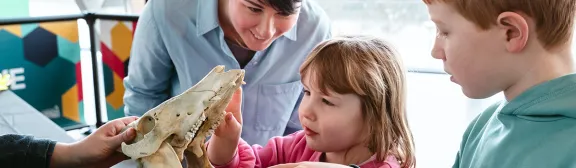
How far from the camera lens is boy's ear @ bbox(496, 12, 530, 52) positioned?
0.76 meters

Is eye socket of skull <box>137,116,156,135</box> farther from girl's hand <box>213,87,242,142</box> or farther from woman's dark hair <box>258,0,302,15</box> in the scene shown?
woman's dark hair <box>258,0,302,15</box>

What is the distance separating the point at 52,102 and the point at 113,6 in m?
0.45

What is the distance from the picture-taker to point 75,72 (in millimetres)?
2217

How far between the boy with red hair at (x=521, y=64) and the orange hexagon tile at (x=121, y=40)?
1563mm

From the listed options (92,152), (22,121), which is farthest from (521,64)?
(22,121)

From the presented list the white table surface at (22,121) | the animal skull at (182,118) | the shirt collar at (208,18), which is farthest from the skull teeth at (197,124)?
the white table surface at (22,121)

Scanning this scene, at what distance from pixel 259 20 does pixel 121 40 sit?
1.10 m

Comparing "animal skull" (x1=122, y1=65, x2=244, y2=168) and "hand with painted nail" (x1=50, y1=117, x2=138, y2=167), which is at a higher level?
"animal skull" (x1=122, y1=65, x2=244, y2=168)

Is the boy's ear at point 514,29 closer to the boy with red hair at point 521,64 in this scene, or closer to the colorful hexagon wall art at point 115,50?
the boy with red hair at point 521,64

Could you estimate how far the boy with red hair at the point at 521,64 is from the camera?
76 centimetres

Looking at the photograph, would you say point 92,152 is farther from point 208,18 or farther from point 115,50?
point 115,50

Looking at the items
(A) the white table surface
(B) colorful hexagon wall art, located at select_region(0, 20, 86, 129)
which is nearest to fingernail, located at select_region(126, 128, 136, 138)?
(A) the white table surface

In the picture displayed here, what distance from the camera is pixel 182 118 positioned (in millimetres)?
872

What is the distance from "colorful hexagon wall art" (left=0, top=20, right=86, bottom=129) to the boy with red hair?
5.40 ft
